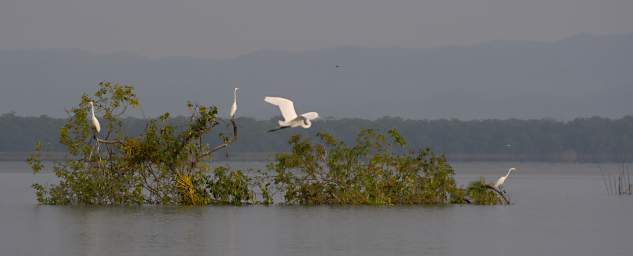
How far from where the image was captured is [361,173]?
32.1 metres

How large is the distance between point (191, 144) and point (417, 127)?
289ft

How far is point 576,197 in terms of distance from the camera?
4381 centimetres

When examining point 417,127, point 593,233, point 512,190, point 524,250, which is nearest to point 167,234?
point 524,250

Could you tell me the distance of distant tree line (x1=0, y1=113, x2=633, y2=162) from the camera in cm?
10894

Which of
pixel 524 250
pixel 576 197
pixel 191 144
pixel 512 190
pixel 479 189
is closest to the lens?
pixel 524 250

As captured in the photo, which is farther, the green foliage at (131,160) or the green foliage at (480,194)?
the green foliage at (480,194)

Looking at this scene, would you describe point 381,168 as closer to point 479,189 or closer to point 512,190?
point 479,189

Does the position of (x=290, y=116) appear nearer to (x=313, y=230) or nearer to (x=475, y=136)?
(x=313, y=230)

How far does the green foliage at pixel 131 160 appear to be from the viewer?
31.2 m

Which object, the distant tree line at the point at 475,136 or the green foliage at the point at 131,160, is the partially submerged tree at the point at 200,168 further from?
the distant tree line at the point at 475,136

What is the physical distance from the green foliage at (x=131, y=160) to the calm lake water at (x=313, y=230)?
0.54 meters

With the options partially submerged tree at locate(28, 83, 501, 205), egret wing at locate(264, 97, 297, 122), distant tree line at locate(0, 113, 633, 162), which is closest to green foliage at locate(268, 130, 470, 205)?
partially submerged tree at locate(28, 83, 501, 205)

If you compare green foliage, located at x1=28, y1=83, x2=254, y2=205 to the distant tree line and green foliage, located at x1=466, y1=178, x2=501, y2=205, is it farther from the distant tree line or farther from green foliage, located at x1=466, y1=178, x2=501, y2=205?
the distant tree line

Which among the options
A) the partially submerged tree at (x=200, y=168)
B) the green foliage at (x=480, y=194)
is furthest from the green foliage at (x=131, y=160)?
the green foliage at (x=480, y=194)
